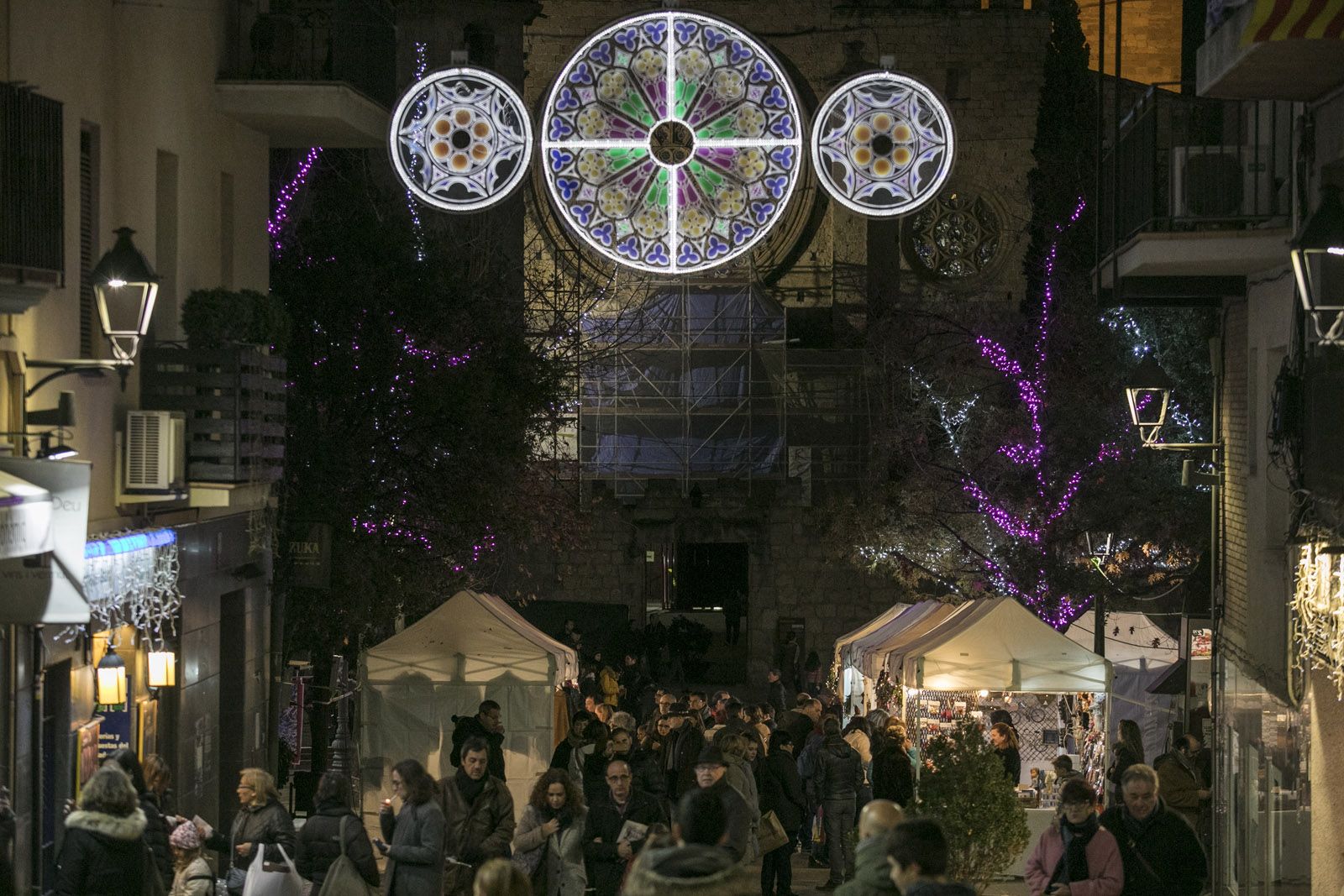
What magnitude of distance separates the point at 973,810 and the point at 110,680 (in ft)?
19.6

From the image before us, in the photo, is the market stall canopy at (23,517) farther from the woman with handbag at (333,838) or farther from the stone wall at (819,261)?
the stone wall at (819,261)

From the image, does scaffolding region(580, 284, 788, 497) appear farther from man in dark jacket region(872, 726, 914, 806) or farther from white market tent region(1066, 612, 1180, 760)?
man in dark jacket region(872, 726, 914, 806)

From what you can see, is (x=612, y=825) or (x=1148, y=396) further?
(x=1148, y=396)

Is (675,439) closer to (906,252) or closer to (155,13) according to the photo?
(906,252)

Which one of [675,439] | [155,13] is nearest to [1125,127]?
[155,13]

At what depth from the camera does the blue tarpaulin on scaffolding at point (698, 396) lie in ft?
132

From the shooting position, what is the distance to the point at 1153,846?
10.4m

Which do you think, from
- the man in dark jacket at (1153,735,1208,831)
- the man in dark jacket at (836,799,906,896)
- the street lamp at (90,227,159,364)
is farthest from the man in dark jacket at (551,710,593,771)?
the man in dark jacket at (836,799,906,896)

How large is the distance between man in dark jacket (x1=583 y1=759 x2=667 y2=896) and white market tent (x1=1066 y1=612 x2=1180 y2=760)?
8.36 metres

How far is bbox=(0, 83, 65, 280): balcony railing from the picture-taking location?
11.0 m

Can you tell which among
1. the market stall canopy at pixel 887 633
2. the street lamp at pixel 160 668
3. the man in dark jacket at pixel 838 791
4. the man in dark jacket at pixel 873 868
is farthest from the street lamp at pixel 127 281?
the market stall canopy at pixel 887 633

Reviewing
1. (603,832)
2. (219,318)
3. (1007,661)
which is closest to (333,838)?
(603,832)

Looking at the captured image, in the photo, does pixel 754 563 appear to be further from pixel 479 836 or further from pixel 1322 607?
pixel 1322 607

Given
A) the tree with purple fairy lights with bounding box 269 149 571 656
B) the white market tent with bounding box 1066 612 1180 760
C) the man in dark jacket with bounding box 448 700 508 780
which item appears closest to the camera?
the man in dark jacket with bounding box 448 700 508 780
